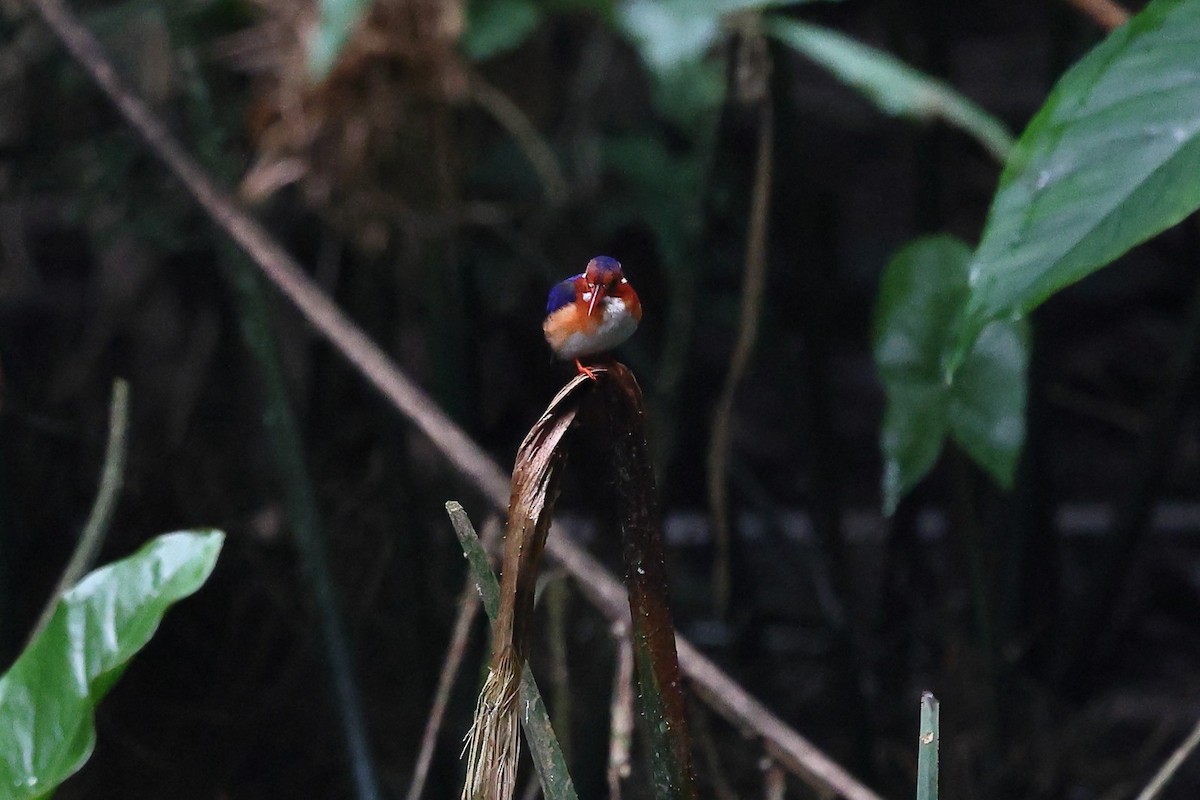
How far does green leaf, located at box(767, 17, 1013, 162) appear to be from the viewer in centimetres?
82

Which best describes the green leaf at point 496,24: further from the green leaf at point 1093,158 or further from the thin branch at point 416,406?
the green leaf at point 1093,158

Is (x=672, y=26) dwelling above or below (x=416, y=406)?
above

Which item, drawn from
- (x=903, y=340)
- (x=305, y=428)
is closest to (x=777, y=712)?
(x=305, y=428)

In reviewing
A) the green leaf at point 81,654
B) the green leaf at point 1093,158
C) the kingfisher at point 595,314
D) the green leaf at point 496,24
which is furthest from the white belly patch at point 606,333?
the green leaf at point 496,24

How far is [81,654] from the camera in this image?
1.96ft

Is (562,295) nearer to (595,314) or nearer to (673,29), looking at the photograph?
(595,314)

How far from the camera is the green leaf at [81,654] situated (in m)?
0.58

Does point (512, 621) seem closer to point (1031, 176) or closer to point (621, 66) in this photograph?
point (1031, 176)

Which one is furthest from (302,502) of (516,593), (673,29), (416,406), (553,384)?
(553,384)

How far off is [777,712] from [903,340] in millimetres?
858

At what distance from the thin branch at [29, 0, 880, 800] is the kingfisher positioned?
152mm

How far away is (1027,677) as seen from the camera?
61.1 inches

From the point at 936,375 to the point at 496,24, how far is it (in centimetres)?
65

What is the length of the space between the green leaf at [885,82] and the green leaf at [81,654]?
1.74 ft
